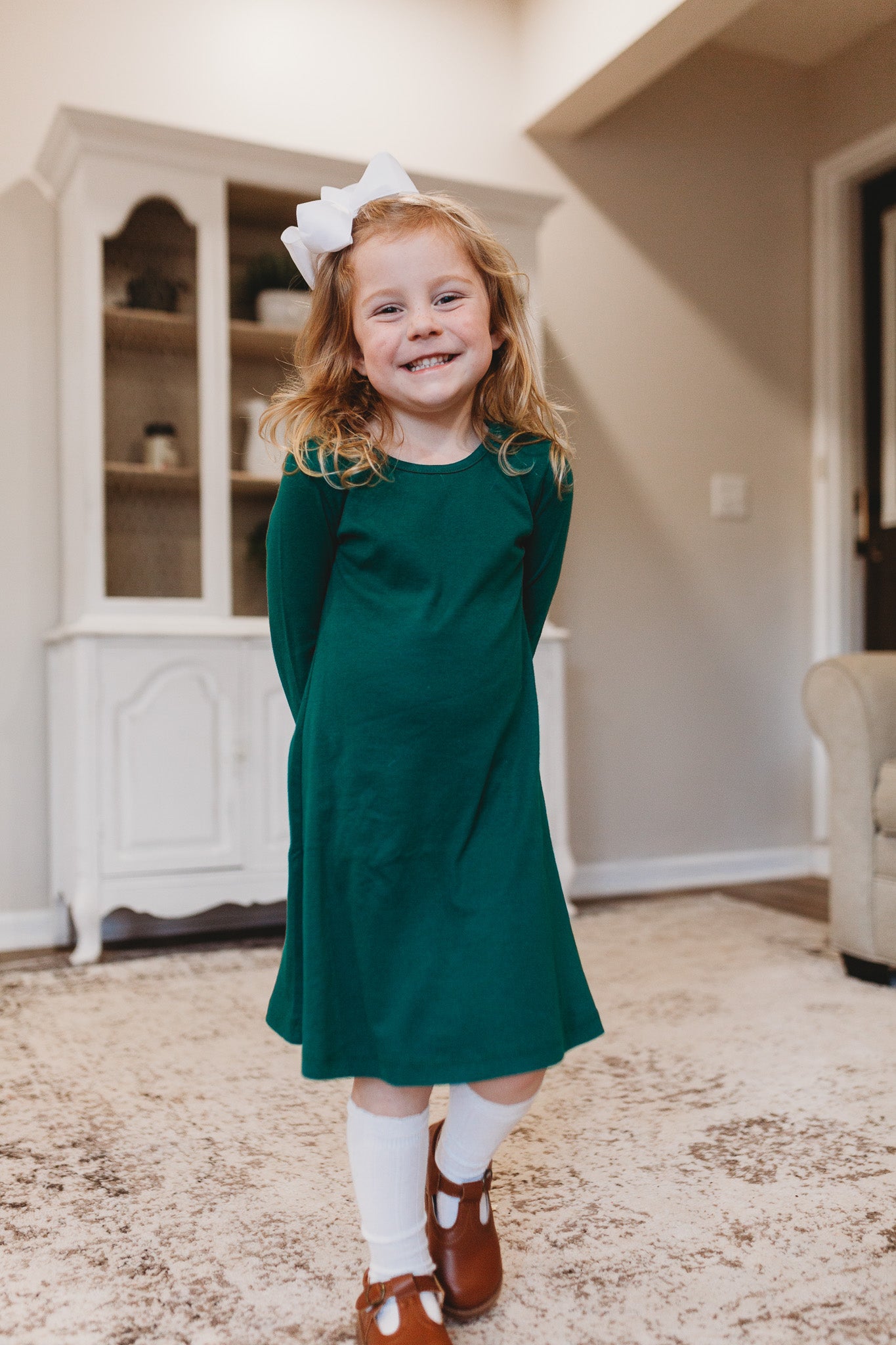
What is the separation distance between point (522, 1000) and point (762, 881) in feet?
8.42

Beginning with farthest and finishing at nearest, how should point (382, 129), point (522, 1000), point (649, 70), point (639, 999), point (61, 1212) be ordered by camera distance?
point (382, 129) < point (649, 70) < point (639, 999) < point (61, 1212) < point (522, 1000)

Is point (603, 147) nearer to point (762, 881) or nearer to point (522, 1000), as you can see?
point (762, 881)

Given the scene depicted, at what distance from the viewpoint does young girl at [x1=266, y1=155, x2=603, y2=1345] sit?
0.86 meters

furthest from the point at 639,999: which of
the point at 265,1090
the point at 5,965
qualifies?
the point at 5,965

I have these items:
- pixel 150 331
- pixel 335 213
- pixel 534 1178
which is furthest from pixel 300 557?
pixel 150 331

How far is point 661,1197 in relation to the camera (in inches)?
45.0

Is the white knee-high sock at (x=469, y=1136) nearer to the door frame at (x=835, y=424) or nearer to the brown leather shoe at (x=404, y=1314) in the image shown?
the brown leather shoe at (x=404, y=1314)

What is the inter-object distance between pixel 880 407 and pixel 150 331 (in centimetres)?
227

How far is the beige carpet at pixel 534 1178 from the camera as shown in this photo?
36.7 inches

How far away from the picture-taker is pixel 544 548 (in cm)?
103

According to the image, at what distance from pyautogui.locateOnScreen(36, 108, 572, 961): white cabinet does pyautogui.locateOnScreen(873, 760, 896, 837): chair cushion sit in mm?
1228

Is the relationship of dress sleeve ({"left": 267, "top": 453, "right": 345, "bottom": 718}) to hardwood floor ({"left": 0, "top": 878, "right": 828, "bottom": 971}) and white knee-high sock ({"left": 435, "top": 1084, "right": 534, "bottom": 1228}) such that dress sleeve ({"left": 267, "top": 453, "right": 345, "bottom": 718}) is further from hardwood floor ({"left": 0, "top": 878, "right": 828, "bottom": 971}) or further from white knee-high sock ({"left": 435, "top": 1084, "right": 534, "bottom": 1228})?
hardwood floor ({"left": 0, "top": 878, "right": 828, "bottom": 971})

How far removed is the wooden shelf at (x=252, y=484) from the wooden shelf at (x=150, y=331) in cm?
29

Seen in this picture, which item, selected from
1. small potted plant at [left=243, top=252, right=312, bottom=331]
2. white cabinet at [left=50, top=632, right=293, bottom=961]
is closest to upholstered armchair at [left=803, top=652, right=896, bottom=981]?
white cabinet at [left=50, top=632, right=293, bottom=961]
